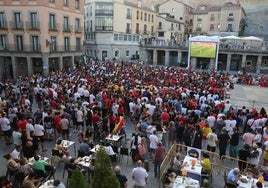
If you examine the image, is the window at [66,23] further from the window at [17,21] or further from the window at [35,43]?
the window at [17,21]

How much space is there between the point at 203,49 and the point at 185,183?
109ft

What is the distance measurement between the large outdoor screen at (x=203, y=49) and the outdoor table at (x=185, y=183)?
3274 cm

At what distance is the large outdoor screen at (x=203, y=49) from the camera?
125 feet

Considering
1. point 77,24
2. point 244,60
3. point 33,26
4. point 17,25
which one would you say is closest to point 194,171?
point 33,26

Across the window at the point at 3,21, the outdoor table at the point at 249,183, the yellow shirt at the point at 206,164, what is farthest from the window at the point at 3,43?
the outdoor table at the point at 249,183

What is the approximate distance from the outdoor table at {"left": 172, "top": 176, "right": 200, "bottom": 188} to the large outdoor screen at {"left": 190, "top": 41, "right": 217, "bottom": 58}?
32.7 metres

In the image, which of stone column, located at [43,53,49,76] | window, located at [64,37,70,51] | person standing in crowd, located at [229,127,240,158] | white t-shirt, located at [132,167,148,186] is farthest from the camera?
window, located at [64,37,70,51]

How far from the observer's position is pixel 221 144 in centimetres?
1071

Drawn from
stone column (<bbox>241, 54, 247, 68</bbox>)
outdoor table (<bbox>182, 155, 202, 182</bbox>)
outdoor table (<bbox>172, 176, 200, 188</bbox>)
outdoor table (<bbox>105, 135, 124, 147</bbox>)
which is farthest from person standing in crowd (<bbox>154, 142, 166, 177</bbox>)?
stone column (<bbox>241, 54, 247, 68</bbox>)

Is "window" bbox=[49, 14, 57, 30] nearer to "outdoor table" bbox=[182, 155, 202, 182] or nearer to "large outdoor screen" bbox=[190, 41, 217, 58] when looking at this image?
"large outdoor screen" bbox=[190, 41, 217, 58]

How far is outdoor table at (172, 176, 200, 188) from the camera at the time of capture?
26.0 ft

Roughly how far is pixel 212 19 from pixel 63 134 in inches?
2253

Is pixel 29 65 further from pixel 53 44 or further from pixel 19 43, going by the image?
pixel 53 44

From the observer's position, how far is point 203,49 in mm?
38531
